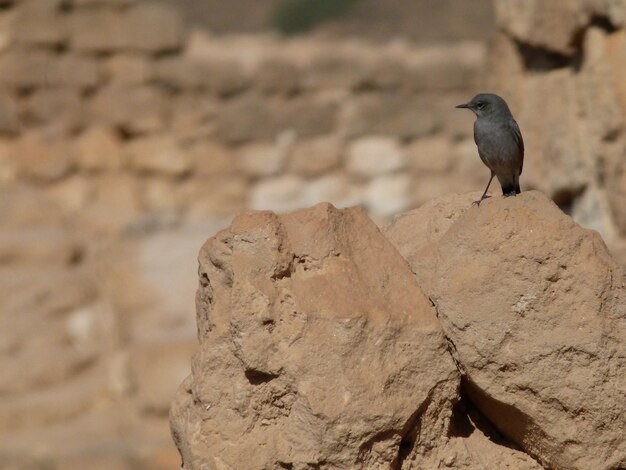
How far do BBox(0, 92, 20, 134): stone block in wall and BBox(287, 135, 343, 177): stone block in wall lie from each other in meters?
2.58

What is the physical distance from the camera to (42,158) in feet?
35.9

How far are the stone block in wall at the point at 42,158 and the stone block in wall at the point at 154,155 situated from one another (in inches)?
23.4

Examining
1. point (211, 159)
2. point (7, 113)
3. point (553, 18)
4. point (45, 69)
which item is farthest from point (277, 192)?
point (553, 18)

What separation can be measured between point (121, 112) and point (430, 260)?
7.92 m

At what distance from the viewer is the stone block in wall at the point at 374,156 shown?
11.7 meters

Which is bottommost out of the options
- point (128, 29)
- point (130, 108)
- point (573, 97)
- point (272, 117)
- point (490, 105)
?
point (272, 117)

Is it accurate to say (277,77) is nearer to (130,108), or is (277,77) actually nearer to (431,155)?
(130,108)

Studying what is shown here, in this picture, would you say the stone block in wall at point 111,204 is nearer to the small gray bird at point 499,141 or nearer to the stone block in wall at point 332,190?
the stone block in wall at point 332,190

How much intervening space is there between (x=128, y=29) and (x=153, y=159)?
121 centimetres

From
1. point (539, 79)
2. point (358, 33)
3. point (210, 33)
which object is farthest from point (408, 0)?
point (539, 79)

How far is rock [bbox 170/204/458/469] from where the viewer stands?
10.9 ft

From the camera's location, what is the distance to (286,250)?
3449mm

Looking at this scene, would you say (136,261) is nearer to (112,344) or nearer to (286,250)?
(112,344)

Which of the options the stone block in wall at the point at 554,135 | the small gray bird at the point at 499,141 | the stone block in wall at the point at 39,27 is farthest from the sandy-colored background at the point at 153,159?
the small gray bird at the point at 499,141
